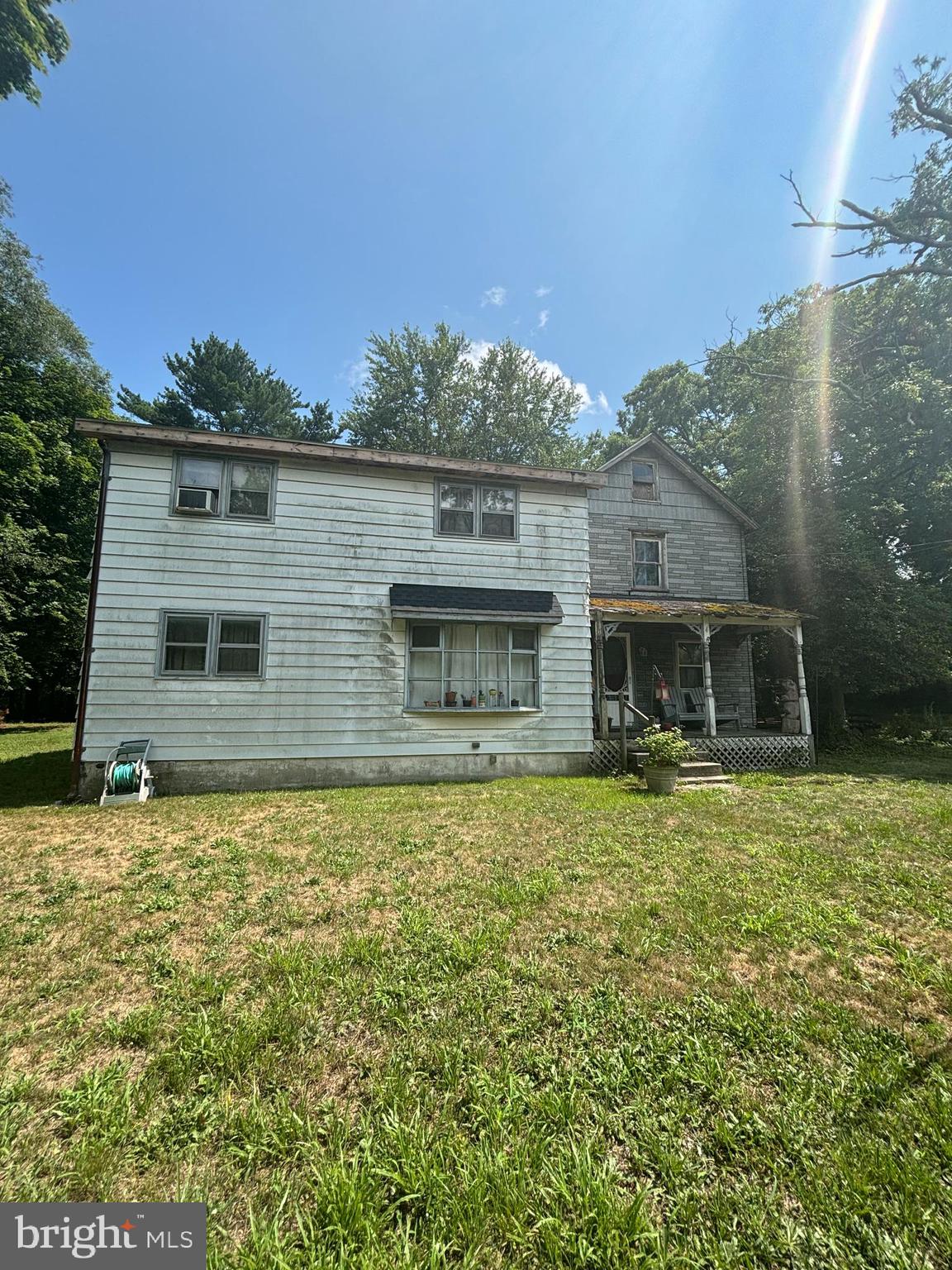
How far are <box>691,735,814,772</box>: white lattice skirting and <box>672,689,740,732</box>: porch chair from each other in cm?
176

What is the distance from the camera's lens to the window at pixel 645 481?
49.7 ft

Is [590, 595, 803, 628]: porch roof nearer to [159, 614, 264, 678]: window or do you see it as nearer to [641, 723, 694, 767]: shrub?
[641, 723, 694, 767]: shrub

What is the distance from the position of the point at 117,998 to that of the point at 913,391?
25.6m

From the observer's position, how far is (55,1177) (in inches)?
71.3

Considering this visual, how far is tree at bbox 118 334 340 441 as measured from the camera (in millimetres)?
28391

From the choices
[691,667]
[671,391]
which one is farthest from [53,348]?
[671,391]

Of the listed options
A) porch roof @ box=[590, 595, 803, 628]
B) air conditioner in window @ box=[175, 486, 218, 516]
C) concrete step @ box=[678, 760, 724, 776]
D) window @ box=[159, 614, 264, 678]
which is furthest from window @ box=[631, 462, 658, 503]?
air conditioner in window @ box=[175, 486, 218, 516]

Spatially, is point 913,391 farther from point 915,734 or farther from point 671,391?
point 671,391

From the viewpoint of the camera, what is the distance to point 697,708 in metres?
14.4

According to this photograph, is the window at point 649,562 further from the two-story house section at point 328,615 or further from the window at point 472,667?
the window at point 472,667

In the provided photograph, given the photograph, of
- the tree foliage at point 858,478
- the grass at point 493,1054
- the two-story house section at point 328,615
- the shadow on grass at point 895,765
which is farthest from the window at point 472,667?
the tree foliage at point 858,478

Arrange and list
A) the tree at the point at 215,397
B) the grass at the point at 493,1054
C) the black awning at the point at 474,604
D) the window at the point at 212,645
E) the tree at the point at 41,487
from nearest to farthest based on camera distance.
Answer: the grass at the point at 493,1054 → the window at the point at 212,645 → the black awning at the point at 474,604 → the tree at the point at 41,487 → the tree at the point at 215,397

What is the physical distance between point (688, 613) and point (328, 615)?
842 cm

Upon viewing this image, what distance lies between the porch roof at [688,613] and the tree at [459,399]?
60.7ft
